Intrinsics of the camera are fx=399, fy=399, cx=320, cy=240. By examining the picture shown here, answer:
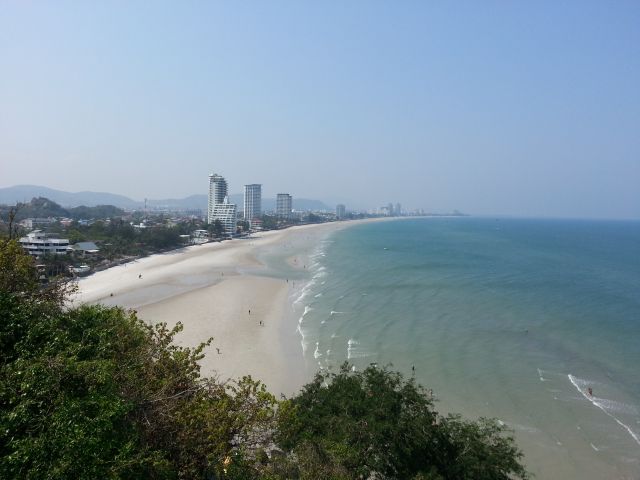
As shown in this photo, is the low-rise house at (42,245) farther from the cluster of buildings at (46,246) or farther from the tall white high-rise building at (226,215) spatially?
the tall white high-rise building at (226,215)

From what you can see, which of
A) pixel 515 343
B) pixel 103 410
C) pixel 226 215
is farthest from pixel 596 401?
pixel 226 215

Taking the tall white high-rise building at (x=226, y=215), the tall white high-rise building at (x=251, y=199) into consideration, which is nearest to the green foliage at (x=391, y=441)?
the tall white high-rise building at (x=226, y=215)

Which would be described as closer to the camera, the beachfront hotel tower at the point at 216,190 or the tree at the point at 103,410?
the tree at the point at 103,410

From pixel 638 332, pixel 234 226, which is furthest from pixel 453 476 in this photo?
pixel 234 226

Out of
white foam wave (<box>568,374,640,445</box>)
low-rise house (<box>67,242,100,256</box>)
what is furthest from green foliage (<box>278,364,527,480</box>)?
low-rise house (<box>67,242,100,256</box>)

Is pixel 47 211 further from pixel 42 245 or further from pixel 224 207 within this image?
pixel 42 245

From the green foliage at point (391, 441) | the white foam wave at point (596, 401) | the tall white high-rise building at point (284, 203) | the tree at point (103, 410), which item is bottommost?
the white foam wave at point (596, 401)
